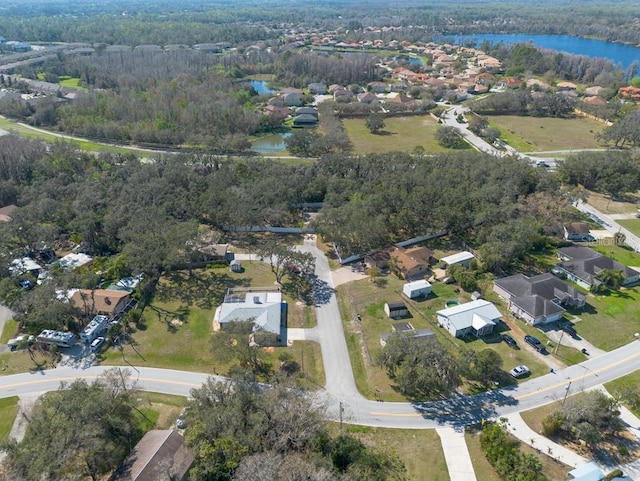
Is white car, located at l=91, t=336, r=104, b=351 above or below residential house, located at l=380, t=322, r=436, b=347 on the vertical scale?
below

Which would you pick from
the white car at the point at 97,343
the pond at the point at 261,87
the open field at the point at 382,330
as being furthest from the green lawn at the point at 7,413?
the pond at the point at 261,87

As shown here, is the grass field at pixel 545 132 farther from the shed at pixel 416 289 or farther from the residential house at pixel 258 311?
the residential house at pixel 258 311

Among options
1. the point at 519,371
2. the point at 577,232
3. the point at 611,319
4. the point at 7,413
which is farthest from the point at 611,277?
the point at 7,413

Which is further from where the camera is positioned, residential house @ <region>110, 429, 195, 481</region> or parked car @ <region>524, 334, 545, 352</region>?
parked car @ <region>524, 334, 545, 352</region>

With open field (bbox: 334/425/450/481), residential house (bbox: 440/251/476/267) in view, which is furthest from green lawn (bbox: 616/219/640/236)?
open field (bbox: 334/425/450/481)

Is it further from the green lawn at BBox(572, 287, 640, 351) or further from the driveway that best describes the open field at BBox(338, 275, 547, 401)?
the driveway

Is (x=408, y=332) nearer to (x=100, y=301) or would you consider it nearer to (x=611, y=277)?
(x=611, y=277)

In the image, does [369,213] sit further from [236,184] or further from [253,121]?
[253,121]
